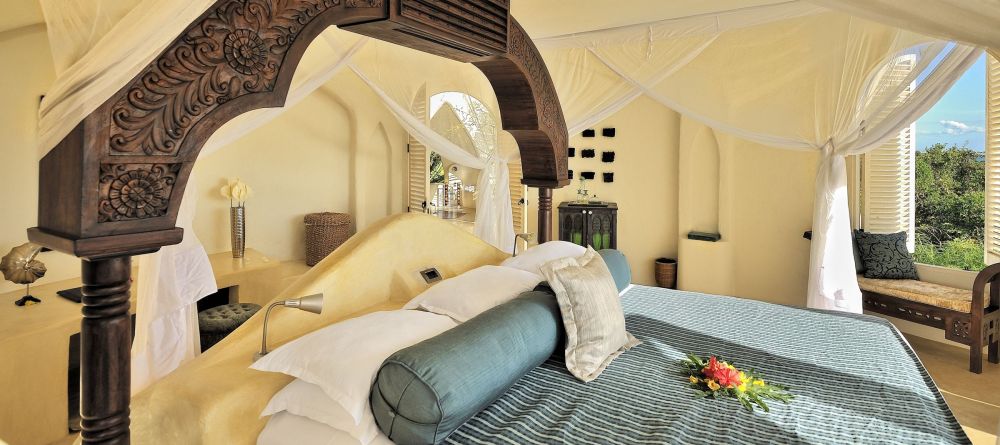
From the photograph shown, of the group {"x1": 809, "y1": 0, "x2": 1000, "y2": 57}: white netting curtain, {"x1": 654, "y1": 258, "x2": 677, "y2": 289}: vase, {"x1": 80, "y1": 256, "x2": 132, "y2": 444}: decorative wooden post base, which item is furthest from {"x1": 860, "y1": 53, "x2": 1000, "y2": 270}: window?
{"x1": 80, "y1": 256, "x2": 132, "y2": 444}: decorative wooden post base

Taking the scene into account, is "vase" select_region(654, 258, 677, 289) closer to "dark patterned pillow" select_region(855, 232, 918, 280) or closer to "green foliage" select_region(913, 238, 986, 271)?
"dark patterned pillow" select_region(855, 232, 918, 280)

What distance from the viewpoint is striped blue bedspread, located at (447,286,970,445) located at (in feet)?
5.09

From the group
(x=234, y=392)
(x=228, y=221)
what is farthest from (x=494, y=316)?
(x=228, y=221)

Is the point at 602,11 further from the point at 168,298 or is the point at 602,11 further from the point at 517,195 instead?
the point at 517,195

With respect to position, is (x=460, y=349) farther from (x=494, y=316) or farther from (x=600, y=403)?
(x=600, y=403)

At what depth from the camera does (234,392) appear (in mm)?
1555

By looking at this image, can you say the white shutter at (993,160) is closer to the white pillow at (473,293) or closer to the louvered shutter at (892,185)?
the louvered shutter at (892,185)

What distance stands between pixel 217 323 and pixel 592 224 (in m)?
3.74

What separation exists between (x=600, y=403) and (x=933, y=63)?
280 centimetres

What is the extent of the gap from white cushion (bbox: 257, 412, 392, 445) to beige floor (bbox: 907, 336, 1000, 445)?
294 cm

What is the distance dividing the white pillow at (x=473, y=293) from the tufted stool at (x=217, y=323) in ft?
5.35

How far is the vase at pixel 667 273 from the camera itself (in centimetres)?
596

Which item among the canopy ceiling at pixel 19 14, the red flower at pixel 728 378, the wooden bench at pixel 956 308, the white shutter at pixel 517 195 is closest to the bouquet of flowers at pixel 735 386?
the red flower at pixel 728 378

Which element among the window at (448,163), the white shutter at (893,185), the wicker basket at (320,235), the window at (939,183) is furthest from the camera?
the wicker basket at (320,235)
